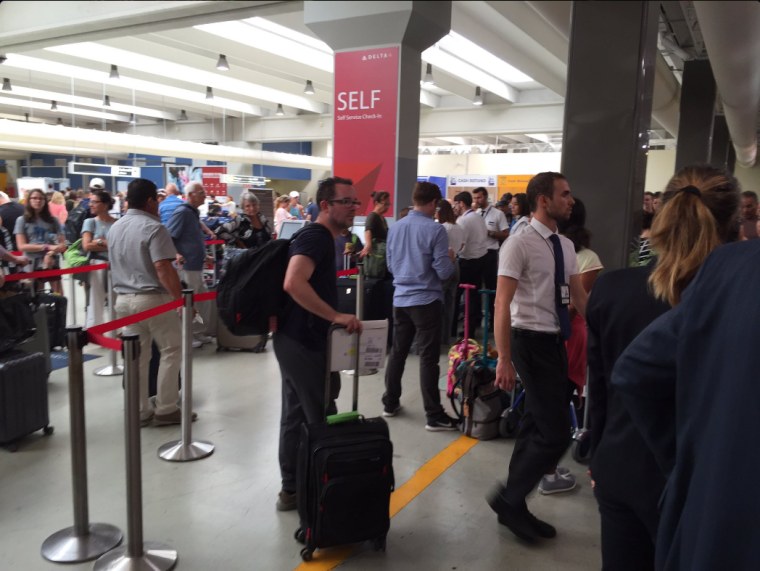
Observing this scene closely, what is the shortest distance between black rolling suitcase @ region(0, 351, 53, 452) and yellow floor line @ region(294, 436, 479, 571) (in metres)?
2.18

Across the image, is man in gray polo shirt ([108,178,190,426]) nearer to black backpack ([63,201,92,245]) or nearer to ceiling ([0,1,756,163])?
ceiling ([0,1,756,163])

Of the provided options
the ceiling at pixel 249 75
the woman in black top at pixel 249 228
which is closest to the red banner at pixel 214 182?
the ceiling at pixel 249 75

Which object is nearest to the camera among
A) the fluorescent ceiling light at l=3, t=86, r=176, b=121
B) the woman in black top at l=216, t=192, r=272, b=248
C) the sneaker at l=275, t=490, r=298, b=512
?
the sneaker at l=275, t=490, r=298, b=512

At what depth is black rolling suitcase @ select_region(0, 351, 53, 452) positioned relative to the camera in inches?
135

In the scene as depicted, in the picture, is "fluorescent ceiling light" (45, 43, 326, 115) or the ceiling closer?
the ceiling

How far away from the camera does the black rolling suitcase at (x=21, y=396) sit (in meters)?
3.42

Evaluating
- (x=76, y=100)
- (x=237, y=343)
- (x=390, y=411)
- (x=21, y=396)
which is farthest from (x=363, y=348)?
(x=76, y=100)

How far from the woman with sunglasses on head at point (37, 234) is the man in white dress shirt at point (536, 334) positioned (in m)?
5.49

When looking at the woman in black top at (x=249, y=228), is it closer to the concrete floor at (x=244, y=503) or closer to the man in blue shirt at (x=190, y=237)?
the man in blue shirt at (x=190, y=237)

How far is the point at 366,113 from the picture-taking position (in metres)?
1.38

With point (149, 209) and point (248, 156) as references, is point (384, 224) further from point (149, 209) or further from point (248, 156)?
point (248, 156)

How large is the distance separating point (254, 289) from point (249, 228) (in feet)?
11.8

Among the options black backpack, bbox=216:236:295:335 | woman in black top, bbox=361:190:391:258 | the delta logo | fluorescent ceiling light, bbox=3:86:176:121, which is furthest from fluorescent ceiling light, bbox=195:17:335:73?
fluorescent ceiling light, bbox=3:86:176:121

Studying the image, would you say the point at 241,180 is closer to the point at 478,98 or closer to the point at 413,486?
the point at 478,98
